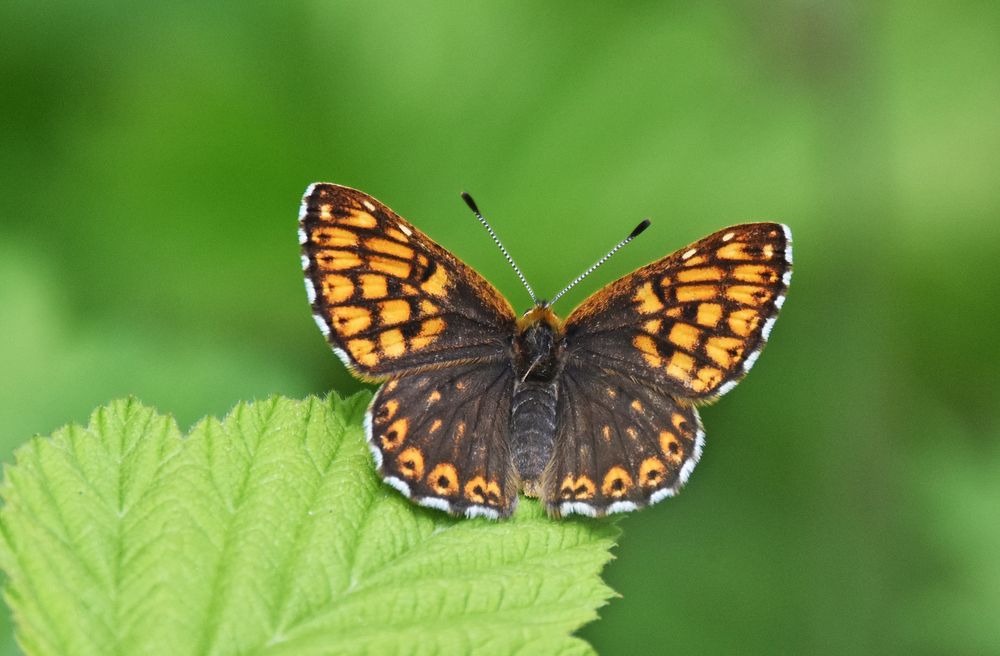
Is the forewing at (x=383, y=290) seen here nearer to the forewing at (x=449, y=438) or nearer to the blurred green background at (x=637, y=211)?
the forewing at (x=449, y=438)

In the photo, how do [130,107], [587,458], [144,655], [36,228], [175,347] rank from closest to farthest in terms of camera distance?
[144,655] < [587,458] < [175,347] < [36,228] < [130,107]

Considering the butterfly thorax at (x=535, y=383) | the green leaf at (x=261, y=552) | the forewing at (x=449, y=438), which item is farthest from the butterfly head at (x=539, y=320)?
the green leaf at (x=261, y=552)

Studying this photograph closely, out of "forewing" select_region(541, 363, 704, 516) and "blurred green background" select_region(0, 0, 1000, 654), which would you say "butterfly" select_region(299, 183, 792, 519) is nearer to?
"forewing" select_region(541, 363, 704, 516)

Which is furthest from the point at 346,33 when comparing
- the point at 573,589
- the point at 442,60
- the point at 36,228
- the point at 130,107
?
the point at 573,589

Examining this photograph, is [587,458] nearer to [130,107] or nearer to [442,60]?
[442,60]

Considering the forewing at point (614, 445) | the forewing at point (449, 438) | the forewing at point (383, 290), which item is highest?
the forewing at point (383, 290)

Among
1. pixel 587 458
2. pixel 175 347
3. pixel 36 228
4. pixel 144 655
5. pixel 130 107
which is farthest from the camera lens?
pixel 130 107

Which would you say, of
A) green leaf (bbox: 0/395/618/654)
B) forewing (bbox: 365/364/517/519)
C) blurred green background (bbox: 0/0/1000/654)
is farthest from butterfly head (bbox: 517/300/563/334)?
blurred green background (bbox: 0/0/1000/654)
